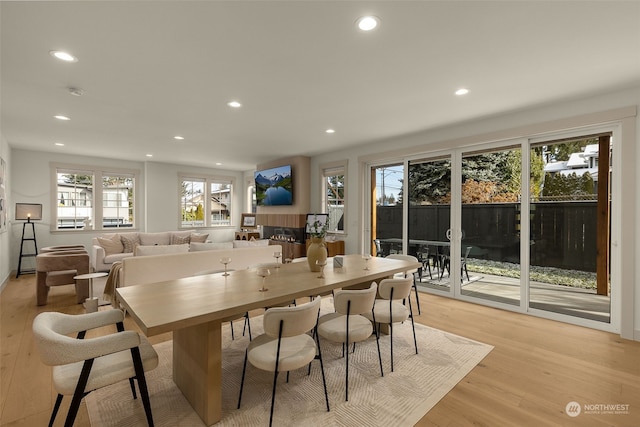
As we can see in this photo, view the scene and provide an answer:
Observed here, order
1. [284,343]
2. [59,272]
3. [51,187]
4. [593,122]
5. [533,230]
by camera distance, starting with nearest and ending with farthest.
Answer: [284,343], [593,122], [533,230], [59,272], [51,187]

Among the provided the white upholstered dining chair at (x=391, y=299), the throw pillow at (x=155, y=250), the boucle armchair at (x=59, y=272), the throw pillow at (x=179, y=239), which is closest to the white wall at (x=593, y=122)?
the white upholstered dining chair at (x=391, y=299)

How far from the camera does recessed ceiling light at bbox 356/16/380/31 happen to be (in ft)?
6.32

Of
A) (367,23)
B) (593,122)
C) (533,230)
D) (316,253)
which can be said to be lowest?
(316,253)

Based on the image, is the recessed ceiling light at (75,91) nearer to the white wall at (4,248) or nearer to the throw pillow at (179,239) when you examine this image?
the white wall at (4,248)

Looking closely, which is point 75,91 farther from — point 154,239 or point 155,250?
point 154,239

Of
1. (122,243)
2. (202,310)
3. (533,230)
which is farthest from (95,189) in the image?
(533,230)

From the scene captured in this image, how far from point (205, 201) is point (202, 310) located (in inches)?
295

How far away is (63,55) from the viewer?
7.80 ft

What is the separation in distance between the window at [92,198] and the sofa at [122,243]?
469 millimetres

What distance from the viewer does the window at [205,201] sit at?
828 cm

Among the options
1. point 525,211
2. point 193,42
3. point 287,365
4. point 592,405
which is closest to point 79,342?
point 287,365

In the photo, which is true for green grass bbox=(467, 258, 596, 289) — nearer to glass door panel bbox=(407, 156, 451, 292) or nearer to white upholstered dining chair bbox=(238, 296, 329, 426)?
glass door panel bbox=(407, 156, 451, 292)

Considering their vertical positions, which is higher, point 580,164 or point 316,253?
point 580,164

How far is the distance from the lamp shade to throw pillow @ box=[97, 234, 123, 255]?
1.29m
